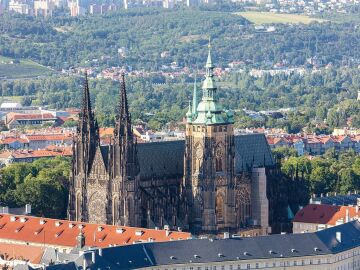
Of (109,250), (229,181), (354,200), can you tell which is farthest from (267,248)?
(354,200)

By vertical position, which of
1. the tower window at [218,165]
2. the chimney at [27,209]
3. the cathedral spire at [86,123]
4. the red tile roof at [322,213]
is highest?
the cathedral spire at [86,123]

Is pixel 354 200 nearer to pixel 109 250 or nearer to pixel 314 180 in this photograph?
pixel 314 180

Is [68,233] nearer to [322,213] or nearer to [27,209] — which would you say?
[27,209]

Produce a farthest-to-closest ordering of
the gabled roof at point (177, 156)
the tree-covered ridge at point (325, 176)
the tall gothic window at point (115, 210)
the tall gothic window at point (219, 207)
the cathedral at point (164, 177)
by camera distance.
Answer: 1. the tree-covered ridge at point (325, 176)
2. the tall gothic window at point (219, 207)
3. the gabled roof at point (177, 156)
4. the cathedral at point (164, 177)
5. the tall gothic window at point (115, 210)

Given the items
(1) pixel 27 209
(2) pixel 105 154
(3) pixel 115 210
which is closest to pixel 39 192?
(1) pixel 27 209

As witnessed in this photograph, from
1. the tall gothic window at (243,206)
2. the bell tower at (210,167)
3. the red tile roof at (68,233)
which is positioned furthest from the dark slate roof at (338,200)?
the red tile roof at (68,233)

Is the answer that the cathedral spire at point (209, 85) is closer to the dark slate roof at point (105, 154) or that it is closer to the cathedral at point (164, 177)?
the cathedral at point (164, 177)

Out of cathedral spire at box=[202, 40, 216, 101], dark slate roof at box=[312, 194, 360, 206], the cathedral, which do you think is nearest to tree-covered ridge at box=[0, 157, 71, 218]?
the cathedral
